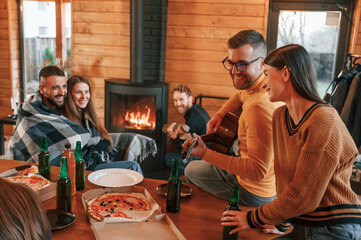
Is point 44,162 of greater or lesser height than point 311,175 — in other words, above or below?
below

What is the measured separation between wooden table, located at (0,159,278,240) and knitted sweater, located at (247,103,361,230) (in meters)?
0.15

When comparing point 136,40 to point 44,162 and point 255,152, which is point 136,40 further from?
point 255,152

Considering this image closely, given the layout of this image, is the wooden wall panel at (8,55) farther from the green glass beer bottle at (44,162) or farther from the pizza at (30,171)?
the green glass beer bottle at (44,162)

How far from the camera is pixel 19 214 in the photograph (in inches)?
30.3

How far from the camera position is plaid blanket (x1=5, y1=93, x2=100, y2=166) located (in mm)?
2330

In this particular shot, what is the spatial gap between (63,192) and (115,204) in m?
0.22

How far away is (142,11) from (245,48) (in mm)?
2334

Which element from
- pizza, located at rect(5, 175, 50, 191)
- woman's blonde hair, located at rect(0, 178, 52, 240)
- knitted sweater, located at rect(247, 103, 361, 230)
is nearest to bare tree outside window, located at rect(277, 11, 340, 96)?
knitted sweater, located at rect(247, 103, 361, 230)

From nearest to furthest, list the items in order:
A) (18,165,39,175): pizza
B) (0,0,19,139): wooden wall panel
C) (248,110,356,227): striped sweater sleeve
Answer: (248,110,356,227): striped sweater sleeve → (18,165,39,175): pizza → (0,0,19,139): wooden wall panel

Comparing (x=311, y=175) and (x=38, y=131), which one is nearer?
(x=311, y=175)

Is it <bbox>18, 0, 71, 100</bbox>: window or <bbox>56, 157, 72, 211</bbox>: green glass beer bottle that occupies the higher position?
<bbox>18, 0, 71, 100</bbox>: window

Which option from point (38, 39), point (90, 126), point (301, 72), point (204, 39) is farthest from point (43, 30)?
point (301, 72)

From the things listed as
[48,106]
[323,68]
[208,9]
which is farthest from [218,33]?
[48,106]

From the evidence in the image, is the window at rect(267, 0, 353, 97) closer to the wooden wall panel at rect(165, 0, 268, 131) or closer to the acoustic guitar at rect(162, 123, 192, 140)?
the wooden wall panel at rect(165, 0, 268, 131)
